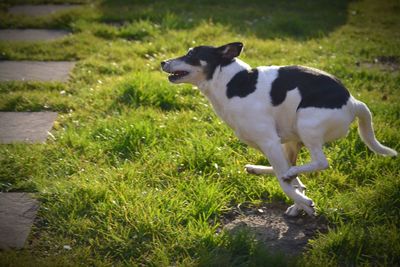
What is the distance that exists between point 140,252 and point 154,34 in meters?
5.01

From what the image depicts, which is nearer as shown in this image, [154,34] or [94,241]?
[94,241]

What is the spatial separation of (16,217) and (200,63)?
1.83 m

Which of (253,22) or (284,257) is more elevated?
(253,22)

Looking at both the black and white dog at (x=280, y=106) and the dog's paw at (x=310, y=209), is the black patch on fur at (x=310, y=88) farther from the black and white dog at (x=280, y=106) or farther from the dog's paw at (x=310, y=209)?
the dog's paw at (x=310, y=209)

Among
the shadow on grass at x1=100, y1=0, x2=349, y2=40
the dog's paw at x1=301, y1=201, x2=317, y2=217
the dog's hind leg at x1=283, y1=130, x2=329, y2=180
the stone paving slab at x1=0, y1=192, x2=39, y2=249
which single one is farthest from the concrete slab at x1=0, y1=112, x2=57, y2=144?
the shadow on grass at x1=100, y1=0, x2=349, y2=40

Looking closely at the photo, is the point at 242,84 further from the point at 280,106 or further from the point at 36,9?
the point at 36,9

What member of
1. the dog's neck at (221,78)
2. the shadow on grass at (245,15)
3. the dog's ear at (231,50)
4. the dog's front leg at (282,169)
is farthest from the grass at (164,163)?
the dog's ear at (231,50)

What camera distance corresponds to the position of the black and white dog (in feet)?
11.6

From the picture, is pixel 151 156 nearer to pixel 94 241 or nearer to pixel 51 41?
pixel 94 241

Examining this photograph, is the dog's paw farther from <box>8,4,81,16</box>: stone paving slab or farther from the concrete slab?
<box>8,4,81,16</box>: stone paving slab

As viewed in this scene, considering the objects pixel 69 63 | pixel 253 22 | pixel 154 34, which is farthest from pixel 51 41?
pixel 253 22

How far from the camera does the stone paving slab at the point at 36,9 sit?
8.66 metres

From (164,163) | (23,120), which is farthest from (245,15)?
(164,163)

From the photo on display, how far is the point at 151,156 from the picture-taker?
4.48 meters
